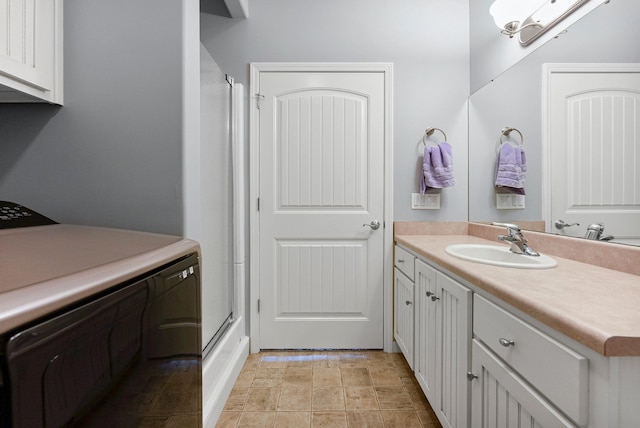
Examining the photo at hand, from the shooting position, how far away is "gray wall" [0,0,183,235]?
1.02m

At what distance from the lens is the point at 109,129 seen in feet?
3.37

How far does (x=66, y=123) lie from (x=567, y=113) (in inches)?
76.0

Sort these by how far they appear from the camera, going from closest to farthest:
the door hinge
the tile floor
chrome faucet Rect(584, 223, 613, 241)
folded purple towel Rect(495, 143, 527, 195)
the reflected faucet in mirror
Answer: chrome faucet Rect(584, 223, 613, 241), the reflected faucet in mirror, the tile floor, folded purple towel Rect(495, 143, 527, 195), the door hinge

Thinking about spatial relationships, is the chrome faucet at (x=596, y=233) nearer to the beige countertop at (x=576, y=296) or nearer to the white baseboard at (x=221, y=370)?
the beige countertop at (x=576, y=296)

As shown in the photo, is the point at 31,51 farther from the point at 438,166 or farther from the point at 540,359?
the point at 438,166

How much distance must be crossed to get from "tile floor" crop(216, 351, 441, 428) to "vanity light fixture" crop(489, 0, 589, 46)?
6.50 ft

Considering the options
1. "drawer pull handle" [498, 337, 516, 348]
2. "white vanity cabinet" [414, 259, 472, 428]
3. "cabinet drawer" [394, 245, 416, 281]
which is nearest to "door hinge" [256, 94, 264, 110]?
"cabinet drawer" [394, 245, 416, 281]

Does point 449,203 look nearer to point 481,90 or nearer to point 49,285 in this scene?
point 481,90

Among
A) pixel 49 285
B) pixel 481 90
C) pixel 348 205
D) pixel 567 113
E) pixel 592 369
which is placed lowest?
pixel 592 369

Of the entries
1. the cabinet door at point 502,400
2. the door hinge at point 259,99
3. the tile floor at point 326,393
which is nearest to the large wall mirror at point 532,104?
the cabinet door at point 502,400

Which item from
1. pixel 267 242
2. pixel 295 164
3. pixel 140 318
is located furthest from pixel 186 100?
pixel 267 242

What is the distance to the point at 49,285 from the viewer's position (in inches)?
16.4

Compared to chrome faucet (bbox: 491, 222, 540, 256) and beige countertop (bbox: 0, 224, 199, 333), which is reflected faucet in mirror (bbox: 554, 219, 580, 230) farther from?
beige countertop (bbox: 0, 224, 199, 333)

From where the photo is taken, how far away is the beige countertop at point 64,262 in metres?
0.38
